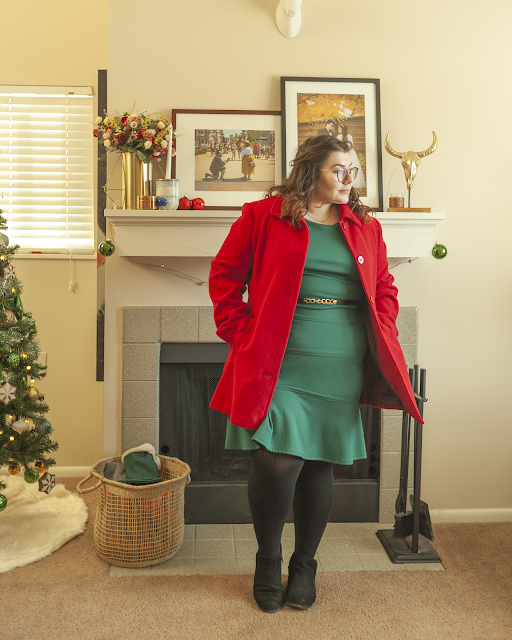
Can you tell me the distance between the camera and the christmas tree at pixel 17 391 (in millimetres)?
2088

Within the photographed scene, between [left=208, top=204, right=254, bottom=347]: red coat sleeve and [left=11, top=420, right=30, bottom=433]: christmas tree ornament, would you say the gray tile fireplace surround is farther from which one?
[left=208, top=204, right=254, bottom=347]: red coat sleeve

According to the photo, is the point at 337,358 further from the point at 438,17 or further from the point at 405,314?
the point at 438,17

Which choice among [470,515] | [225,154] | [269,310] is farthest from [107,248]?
[470,515]

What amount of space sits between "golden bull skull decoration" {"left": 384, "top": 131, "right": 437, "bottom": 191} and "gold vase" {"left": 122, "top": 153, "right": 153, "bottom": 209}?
37.8 inches

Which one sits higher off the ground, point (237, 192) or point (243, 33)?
point (243, 33)

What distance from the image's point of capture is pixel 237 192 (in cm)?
229

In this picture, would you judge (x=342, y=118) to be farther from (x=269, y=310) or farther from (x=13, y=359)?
(x=13, y=359)

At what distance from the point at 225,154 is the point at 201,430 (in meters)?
1.17

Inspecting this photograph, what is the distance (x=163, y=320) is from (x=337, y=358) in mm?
920

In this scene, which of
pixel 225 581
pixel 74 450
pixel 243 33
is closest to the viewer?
pixel 225 581

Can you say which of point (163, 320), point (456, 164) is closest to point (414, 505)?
point (163, 320)

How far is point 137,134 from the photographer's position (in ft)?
6.91

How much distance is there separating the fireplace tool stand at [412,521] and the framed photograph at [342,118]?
2.73ft

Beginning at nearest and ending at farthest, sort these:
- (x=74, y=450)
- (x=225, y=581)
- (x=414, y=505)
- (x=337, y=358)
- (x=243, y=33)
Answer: (x=337, y=358), (x=225, y=581), (x=414, y=505), (x=243, y=33), (x=74, y=450)
